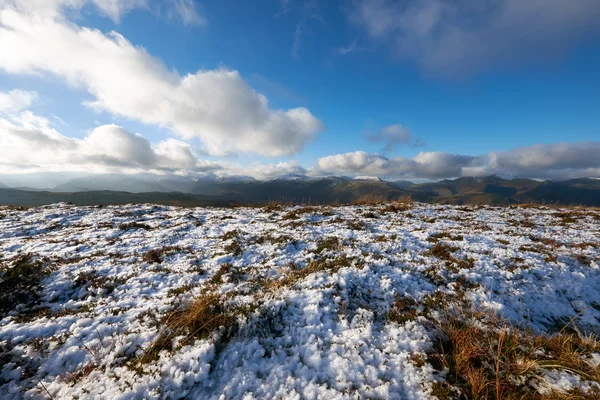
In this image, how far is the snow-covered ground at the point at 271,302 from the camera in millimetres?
4480

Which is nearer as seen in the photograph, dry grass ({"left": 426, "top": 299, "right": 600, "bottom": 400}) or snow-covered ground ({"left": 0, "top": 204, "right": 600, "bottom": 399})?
dry grass ({"left": 426, "top": 299, "right": 600, "bottom": 400})

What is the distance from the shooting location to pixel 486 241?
38.3 feet

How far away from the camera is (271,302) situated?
21.4 ft

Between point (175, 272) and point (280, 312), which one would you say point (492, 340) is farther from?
point (175, 272)

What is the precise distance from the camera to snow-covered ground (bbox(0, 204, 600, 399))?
4.48 metres

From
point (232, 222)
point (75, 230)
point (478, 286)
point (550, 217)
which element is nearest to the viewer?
point (478, 286)

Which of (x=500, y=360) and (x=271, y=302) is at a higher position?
(x=271, y=302)

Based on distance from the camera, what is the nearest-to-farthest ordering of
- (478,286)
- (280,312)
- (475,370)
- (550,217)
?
(475,370), (280,312), (478,286), (550,217)

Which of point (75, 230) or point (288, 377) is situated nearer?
point (288, 377)

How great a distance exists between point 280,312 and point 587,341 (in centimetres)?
653

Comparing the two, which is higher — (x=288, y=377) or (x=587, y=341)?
(x=587, y=341)

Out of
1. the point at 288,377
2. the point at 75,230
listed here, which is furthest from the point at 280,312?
the point at 75,230

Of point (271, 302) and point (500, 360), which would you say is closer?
point (500, 360)

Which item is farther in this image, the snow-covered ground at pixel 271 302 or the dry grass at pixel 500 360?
the snow-covered ground at pixel 271 302
